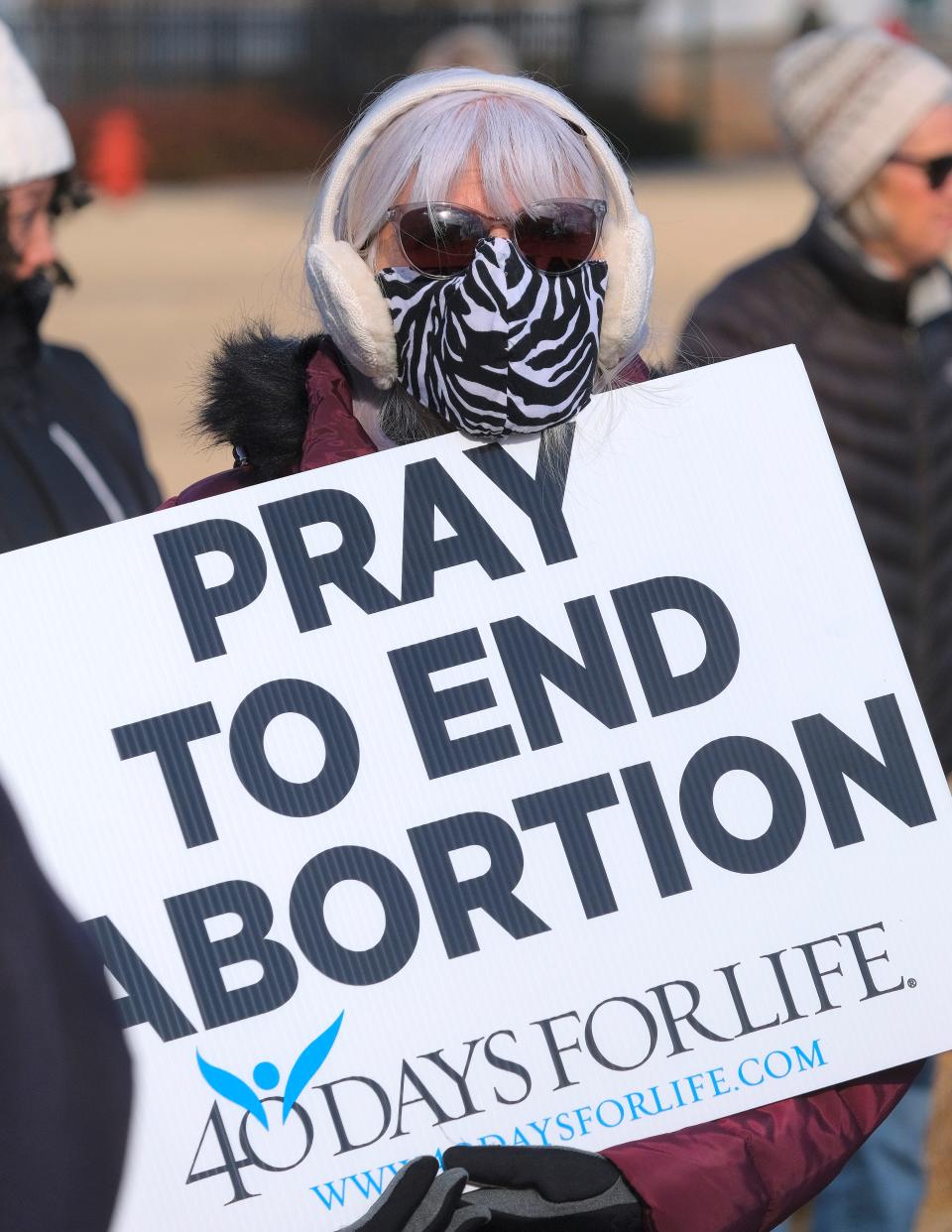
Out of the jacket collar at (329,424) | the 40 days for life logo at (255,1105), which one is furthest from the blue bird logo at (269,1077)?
the jacket collar at (329,424)

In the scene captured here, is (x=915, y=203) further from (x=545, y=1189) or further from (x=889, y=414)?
(x=545, y=1189)

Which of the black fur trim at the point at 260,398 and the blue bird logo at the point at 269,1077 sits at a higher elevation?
the black fur trim at the point at 260,398

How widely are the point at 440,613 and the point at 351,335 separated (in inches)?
11.9

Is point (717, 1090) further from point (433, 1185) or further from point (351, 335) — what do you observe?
point (351, 335)

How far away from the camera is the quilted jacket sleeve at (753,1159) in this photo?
68.3 inches

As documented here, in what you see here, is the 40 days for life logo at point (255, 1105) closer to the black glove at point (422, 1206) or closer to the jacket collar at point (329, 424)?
the black glove at point (422, 1206)

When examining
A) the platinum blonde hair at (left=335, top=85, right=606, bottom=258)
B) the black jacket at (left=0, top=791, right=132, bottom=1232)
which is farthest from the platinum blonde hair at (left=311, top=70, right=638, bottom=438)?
the black jacket at (left=0, top=791, right=132, bottom=1232)

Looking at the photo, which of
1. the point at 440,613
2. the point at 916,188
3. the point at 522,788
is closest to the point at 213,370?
the point at 440,613

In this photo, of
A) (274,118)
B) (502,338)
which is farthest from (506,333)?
(274,118)

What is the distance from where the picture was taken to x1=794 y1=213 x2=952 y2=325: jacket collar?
3.38 m

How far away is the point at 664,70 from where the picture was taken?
113ft

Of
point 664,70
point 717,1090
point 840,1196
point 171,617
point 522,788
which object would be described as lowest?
point 840,1196

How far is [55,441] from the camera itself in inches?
117

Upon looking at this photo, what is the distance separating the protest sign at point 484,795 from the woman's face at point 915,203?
1.71 metres
